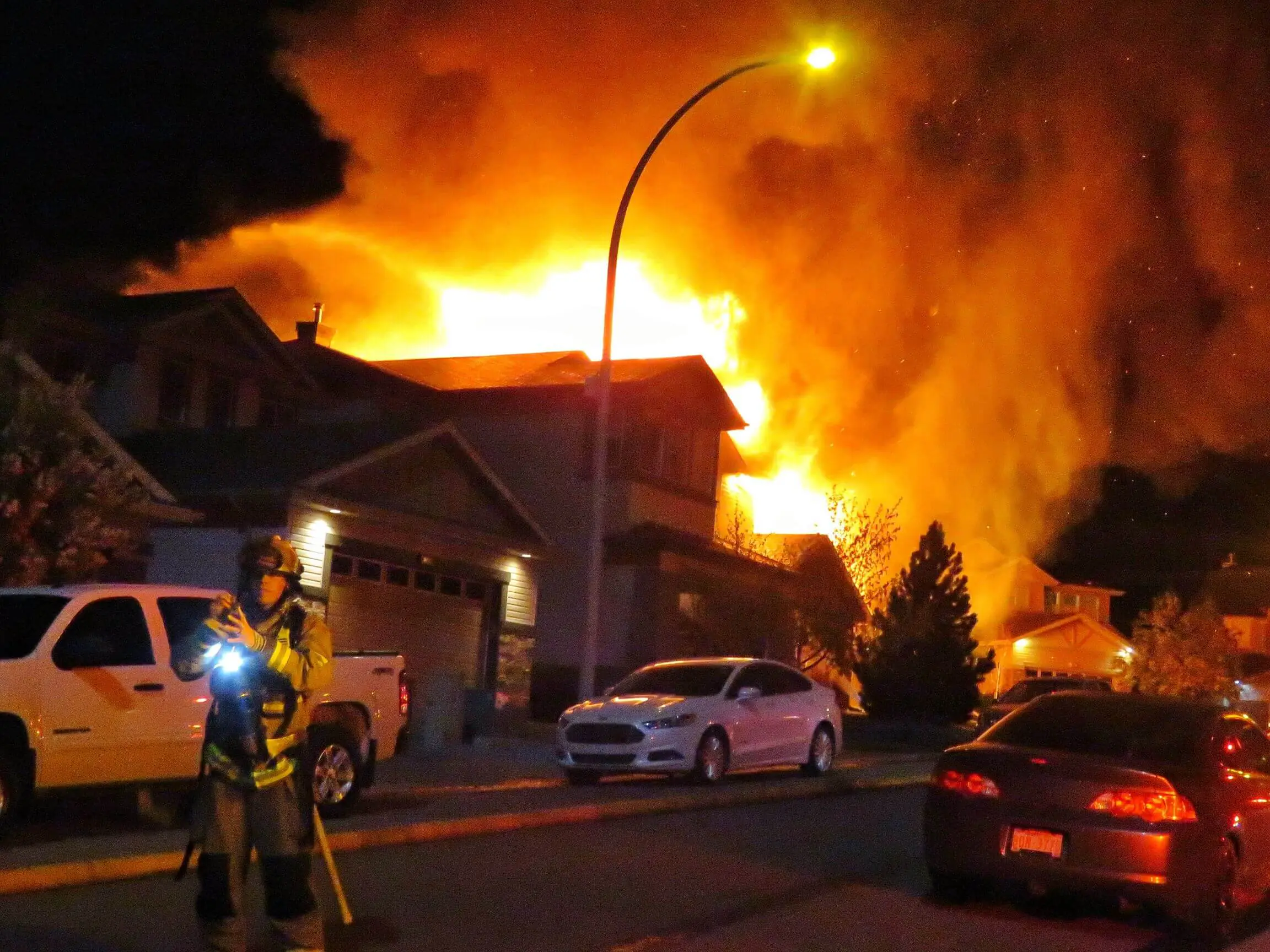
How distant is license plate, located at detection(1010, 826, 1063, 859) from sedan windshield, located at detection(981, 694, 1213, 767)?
2.23 feet

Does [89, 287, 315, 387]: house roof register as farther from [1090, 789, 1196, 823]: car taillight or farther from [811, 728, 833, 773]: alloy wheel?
[1090, 789, 1196, 823]: car taillight

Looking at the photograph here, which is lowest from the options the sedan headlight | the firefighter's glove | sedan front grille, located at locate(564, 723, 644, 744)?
sedan front grille, located at locate(564, 723, 644, 744)

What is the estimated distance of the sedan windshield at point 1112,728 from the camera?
955cm

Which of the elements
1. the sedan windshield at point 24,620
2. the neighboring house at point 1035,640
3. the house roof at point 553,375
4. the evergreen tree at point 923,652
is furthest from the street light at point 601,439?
the neighboring house at point 1035,640

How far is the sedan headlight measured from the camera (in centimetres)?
1734

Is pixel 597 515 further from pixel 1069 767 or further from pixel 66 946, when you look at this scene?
pixel 66 946

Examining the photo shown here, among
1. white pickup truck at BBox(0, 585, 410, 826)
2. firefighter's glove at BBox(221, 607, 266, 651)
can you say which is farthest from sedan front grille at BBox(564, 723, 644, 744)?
firefighter's glove at BBox(221, 607, 266, 651)

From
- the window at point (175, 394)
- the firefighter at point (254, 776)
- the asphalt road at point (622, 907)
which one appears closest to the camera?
the firefighter at point (254, 776)

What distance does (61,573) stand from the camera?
47.5 feet

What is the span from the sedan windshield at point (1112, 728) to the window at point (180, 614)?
5678mm

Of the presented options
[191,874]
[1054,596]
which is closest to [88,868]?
[191,874]

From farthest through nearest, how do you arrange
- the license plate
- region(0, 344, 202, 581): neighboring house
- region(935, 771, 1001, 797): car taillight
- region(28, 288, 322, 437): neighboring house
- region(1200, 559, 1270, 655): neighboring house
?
1. region(1200, 559, 1270, 655): neighboring house
2. region(28, 288, 322, 437): neighboring house
3. region(0, 344, 202, 581): neighboring house
4. region(935, 771, 1001, 797): car taillight
5. the license plate

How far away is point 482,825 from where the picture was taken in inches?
513

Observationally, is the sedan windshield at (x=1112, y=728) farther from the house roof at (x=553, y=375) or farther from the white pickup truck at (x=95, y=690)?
the house roof at (x=553, y=375)
